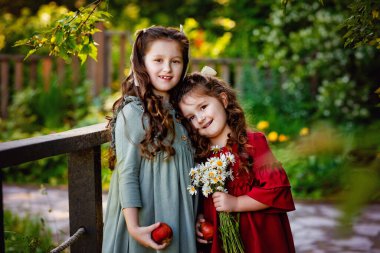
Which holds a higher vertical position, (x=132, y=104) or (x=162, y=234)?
(x=132, y=104)

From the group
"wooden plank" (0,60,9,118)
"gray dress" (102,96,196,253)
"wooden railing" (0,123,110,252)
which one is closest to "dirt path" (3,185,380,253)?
"wooden railing" (0,123,110,252)

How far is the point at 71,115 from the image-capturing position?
6926 mm

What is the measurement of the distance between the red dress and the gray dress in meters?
0.15

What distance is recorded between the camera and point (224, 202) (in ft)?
6.60

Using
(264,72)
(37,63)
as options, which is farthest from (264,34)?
(37,63)

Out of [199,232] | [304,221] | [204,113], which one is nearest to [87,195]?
[199,232]

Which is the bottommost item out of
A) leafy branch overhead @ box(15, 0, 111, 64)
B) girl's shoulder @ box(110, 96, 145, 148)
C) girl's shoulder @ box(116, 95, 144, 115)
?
girl's shoulder @ box(110, 96, 145, 148)

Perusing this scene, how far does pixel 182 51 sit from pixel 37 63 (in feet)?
20.4

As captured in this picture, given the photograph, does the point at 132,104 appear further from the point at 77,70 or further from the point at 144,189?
the point at 77,70

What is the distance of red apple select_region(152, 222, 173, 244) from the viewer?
Result: 6.06 feet

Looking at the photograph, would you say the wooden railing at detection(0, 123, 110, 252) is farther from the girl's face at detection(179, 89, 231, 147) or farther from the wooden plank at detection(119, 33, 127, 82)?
the wooden plank at detection(119, 33, 127, 82)

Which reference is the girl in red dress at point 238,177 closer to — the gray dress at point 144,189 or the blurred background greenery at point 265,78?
the gray dress at point 144,189

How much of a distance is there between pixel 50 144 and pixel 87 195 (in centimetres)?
43

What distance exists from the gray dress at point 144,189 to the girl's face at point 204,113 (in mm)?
143
